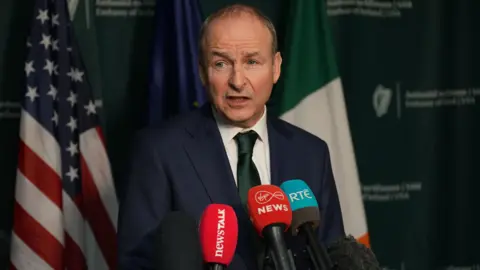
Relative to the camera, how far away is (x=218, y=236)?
54.6 inches

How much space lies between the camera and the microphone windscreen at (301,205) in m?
1.52

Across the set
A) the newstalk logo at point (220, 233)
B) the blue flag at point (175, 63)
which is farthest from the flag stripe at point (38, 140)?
the newstalk logo at point (220, 233)

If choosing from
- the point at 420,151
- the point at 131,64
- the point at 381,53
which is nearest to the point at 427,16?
the point at 381,53

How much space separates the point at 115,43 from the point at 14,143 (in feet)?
1.70

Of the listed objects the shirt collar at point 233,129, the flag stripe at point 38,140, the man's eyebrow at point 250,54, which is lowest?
the flag stripe at point 38,140

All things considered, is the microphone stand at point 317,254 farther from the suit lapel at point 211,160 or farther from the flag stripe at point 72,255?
the flag stripe at point 72,255

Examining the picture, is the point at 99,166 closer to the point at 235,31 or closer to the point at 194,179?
the point at 194,179

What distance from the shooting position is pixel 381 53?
319 centimetres

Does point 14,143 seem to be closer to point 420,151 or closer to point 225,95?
point 225,95

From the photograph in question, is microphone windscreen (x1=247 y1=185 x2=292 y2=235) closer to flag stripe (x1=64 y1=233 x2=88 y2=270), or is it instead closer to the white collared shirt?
the white collared shirt

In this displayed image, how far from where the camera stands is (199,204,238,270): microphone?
135 centimetres

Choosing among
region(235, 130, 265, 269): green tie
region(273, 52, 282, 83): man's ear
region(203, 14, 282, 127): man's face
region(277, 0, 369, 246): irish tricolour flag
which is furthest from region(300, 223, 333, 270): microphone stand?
region(277, 0, 369, 246): irish tricolour flag

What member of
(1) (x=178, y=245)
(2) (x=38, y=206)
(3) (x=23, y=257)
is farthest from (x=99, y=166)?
(1) (x=178, y=245)

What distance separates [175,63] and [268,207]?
4.41ft
